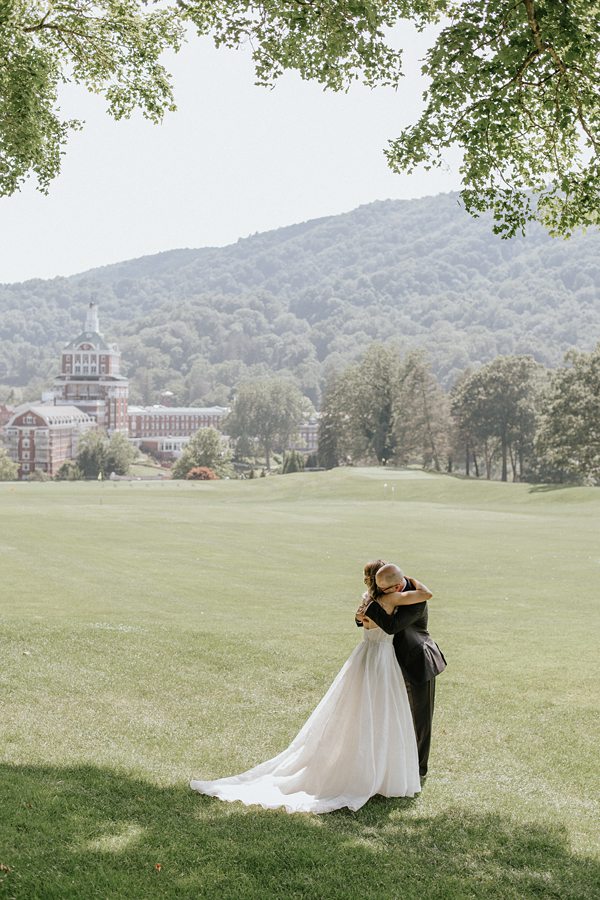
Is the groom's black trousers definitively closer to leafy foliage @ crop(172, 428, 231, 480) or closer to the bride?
the bride

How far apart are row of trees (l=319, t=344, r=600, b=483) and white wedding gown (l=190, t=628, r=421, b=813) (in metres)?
73.8

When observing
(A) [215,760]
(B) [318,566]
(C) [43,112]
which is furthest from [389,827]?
(B) [318,566]

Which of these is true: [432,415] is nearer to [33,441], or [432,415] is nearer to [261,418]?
[261,418]

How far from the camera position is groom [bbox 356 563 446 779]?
24.9 ft

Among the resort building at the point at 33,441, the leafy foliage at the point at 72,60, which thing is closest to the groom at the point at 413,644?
the leafy foliage at the point at 72,60

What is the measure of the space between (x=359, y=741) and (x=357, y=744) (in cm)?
4

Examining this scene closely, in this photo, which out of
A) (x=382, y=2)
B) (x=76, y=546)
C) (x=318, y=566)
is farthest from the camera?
(x=76, y=546)

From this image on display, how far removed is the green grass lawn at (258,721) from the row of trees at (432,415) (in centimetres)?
6112

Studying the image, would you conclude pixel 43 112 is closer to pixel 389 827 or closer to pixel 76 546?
pixel 389 827

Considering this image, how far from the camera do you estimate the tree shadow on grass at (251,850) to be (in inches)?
226

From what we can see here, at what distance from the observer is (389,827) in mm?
7059

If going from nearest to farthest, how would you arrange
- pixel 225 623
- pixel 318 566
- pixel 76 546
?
pixel 225 623 < pixel 318 566 < pixel 76 546

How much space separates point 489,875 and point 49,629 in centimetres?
952

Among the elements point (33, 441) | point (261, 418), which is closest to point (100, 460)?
point (33, 441)
